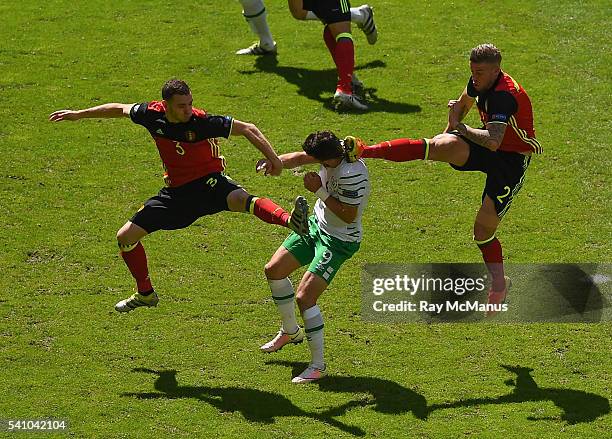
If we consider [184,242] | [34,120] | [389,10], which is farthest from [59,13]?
[184,242]

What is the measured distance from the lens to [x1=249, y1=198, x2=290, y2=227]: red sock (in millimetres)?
11750

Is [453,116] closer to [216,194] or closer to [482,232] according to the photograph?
[482,232]

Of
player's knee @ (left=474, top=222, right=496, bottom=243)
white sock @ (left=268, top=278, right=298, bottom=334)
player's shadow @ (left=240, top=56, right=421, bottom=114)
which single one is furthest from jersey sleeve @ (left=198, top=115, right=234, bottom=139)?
player's shadow @ (left=240, top=56, right=421, bottom=114)

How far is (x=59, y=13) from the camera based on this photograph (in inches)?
787

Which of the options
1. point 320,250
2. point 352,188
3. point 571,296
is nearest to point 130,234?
point 320,250

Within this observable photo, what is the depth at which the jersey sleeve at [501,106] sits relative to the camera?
11.8 metres

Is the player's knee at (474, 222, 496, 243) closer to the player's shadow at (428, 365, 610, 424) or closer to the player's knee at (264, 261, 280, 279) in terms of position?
the player's shadow at (428, 365, 610, 424)

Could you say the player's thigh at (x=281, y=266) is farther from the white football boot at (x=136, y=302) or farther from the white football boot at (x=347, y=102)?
the white football boot at (x=347, y=102)

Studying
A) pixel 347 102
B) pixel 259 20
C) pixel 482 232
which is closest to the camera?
pixel 482 232

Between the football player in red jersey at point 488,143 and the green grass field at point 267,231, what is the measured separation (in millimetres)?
1459

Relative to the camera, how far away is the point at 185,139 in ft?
39.0

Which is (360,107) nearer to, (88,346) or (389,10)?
(389,10)

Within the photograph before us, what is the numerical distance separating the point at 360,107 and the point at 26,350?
697cm

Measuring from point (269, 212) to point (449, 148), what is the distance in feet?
6.76
